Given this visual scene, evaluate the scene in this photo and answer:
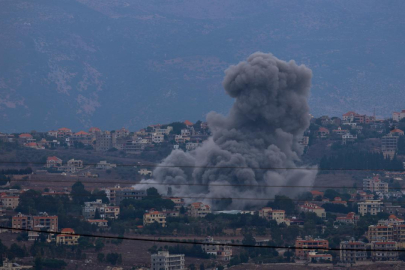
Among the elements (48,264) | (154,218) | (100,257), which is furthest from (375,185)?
(48,264)

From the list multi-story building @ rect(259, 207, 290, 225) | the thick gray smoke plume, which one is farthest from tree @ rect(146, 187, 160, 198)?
multi-story building @ rect(259, 207, 290, 225)

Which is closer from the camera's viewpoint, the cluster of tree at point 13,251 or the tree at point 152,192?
the cluster of tree at point 13,251

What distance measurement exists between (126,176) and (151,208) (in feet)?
75.3

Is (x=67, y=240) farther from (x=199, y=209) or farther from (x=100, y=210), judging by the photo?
(x=199, y=209)

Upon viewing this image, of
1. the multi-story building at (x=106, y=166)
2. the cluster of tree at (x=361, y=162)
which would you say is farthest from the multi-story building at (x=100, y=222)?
the cluster of tree at (x=361, y=162)

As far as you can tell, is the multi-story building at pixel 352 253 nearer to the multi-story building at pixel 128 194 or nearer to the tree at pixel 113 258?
the tree at pixel 113 258

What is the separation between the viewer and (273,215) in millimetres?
57438

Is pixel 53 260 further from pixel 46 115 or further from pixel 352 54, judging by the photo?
pixel 352 54

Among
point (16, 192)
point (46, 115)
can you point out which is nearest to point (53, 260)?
point (16, 192)

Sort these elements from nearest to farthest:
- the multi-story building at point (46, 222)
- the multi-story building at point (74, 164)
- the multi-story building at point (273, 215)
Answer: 1. the multi-story building at point (46, 222)
2. the multi-story building at point (273, 215)
3. the multi-story building at point (74, 164)

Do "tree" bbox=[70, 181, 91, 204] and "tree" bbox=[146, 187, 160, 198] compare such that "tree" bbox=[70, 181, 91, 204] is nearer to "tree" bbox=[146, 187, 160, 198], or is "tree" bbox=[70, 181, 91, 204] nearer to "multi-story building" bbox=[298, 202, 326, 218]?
"tree" bbox=[146, 187, 160, 198]

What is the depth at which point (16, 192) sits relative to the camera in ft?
216

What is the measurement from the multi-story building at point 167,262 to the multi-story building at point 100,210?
44.3ft

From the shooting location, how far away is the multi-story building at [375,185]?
75.5 metres
